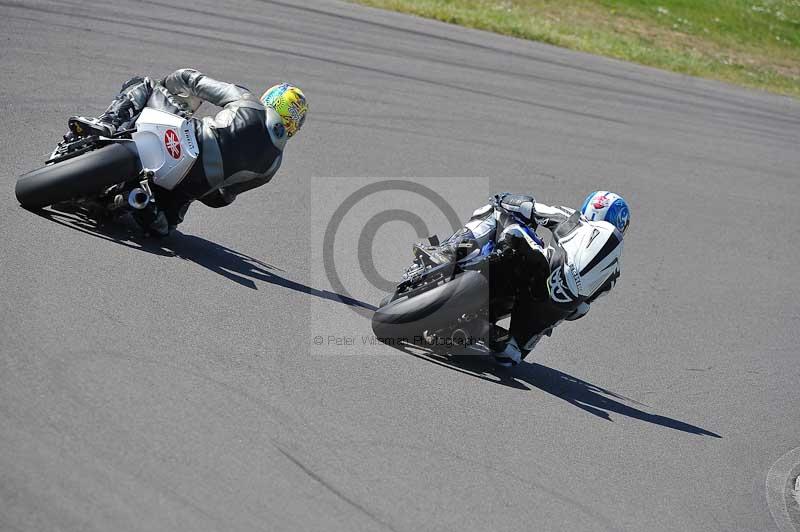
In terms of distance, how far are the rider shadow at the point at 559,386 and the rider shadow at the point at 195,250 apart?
104 cm

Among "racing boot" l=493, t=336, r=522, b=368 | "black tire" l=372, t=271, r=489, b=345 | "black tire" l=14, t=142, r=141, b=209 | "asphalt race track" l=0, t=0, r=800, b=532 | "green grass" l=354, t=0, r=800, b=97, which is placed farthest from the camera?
"green grass" l=354, t=0, r=800, b=97

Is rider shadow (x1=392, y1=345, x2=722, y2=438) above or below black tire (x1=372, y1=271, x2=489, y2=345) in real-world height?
below

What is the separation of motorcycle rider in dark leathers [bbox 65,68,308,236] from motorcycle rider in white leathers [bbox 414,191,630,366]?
1436mm

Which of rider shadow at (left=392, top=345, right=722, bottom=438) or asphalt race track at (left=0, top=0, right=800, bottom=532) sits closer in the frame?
asphalt race track at (left=0, top=0, right=800, bottom=532)

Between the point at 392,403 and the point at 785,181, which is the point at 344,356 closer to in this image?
the point at 392,403

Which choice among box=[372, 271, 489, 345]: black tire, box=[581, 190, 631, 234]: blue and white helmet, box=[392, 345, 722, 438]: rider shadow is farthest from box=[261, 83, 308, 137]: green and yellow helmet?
box=[581, 190, 631, 234]: blue and white helmet

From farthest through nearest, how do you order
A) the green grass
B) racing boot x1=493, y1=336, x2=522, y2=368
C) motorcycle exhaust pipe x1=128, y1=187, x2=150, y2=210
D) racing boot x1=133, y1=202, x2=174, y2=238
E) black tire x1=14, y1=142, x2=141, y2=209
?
the green grass, racing boot x1=133, y1=202, x2=174, y2=238, racing boot x1=493, y1=336, x2=522, y2=368, motorcycle exhaust pipe x1=128, y1=187, x2=150, y2=210, black tire x1=14, y1=142, x2=141, y2=209

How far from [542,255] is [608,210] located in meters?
0.61

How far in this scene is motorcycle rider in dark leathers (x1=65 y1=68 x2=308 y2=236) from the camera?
23.7 ft

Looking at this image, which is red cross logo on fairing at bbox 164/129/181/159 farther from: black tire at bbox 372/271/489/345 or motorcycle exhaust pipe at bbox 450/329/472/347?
motorcycle exhaust pipe at bbox 450/329/472/347

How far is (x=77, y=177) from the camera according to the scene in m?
6.72

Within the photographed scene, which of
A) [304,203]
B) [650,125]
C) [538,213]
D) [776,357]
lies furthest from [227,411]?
[650,125]

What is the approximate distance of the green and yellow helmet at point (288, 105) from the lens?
7.44 m

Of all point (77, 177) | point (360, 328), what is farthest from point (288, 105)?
point (360, 328)
